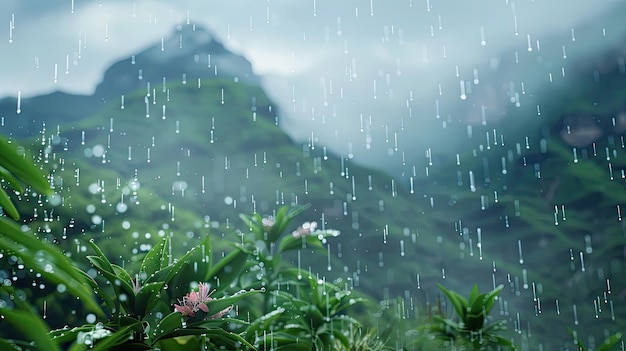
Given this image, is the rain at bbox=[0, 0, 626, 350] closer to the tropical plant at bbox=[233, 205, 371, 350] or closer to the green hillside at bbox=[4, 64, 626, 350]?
the green hillside at bbox=[4, 64, 626, 350]

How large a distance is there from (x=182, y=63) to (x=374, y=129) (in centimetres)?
190

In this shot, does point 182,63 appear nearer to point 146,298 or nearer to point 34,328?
point 146,298

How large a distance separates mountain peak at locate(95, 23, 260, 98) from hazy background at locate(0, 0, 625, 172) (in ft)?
0.28

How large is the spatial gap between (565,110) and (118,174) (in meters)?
3.82

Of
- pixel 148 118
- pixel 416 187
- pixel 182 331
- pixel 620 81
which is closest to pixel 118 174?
pixel 148 118

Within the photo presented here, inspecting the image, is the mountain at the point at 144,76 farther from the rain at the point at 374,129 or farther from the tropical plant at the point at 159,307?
the tropical plant at the point at 159,307

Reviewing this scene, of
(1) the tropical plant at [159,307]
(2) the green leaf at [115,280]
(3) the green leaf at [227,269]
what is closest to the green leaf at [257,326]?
(1) the tropical plant at [159,307]

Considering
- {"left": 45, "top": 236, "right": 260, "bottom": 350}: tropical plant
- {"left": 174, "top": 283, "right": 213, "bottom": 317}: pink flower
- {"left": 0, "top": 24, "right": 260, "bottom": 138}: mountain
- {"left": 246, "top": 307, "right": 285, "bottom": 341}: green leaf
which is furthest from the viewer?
{"left": 0, "top": 24, "right": 260, "bottom": 138}: mountain

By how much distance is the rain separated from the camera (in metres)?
4.30

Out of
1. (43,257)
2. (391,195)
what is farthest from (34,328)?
(391,195)

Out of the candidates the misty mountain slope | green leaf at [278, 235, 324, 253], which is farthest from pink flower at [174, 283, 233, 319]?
the misty mountain slope

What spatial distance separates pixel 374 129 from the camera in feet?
16.9

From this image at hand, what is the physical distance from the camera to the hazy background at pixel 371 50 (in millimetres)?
5016

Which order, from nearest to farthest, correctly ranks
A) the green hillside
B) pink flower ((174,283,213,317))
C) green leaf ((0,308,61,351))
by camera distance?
green leaf ((0,308,61,351)) → pink flower ((174,283,213,317)) → the green hillside
